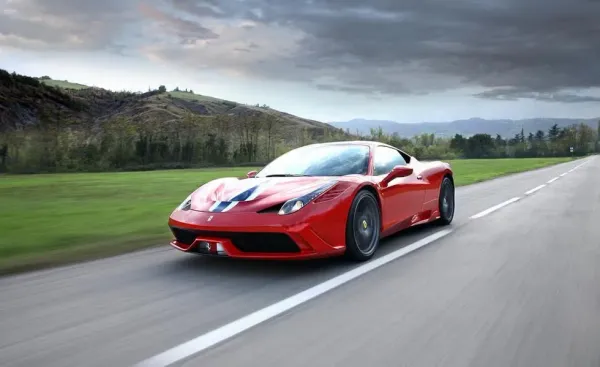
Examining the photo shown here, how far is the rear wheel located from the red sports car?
129cm

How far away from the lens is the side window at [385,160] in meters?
6.32

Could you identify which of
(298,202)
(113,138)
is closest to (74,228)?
(298,202)

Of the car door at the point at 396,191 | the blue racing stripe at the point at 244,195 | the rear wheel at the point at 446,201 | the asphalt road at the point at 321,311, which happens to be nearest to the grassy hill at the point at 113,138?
the rear wheel at the point at 446,201

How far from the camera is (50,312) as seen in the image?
12.4 ft

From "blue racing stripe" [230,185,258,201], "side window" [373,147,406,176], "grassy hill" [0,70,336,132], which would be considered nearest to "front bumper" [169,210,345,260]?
"blue racing stripe" [230,185,258,201]

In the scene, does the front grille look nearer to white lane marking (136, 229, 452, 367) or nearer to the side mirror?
white lane marking (136, 229, 452, 367)

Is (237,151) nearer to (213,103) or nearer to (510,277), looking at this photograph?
(510,277)

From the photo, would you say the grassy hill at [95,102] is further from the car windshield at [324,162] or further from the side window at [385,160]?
the car windshield at [324,162]

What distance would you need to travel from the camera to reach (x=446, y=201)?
27.3ft

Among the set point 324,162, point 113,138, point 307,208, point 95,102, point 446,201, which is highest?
point 95,102

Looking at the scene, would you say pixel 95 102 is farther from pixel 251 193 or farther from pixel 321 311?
pixel 321 311

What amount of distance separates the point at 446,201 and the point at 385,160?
2117mm

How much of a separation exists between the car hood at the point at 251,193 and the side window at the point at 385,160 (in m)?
0.91

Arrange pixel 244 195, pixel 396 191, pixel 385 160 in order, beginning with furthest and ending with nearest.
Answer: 1. pixel 385 160
2. pixel 396 191
3. pixel 244 195
